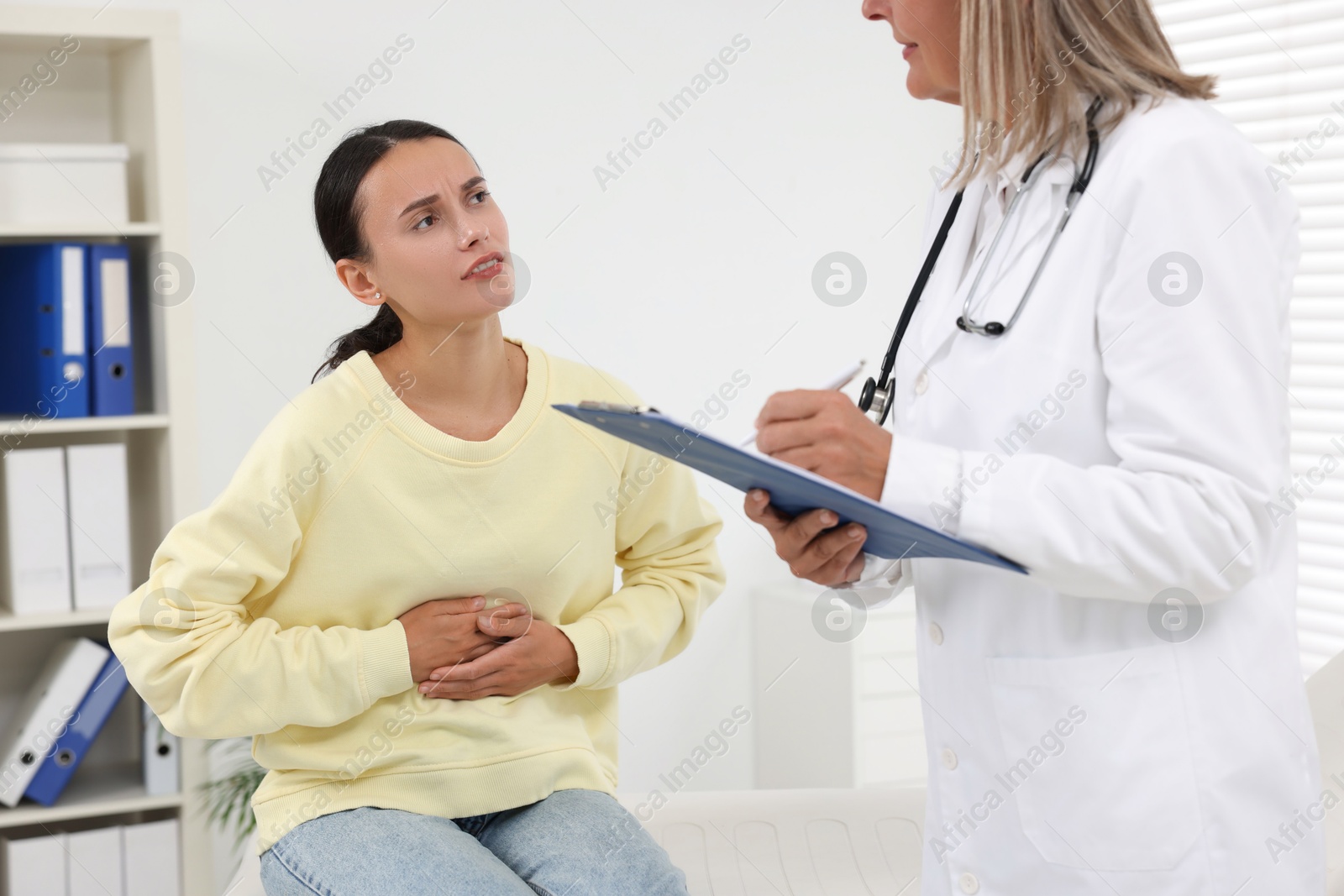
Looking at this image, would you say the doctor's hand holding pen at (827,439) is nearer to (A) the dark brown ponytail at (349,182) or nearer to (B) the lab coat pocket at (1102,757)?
(B) the lab coat pocket at (1102,757)

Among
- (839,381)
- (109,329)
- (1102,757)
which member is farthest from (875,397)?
(109,329)

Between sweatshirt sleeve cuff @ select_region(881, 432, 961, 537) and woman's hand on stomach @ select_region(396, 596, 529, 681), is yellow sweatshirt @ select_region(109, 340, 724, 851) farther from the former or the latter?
sweatshirt sleeve cuff @ select_region(881, 432, 961, 537)

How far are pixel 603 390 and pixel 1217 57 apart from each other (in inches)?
76.4

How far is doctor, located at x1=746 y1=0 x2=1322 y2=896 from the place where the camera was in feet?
2.99

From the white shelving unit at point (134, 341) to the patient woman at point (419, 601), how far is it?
3.05 ft

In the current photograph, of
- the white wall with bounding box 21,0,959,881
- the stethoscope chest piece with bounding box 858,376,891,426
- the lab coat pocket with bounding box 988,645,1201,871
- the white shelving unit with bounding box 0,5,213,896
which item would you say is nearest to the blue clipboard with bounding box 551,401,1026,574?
the lab coat pocket with bounding box 988,645,1201,871

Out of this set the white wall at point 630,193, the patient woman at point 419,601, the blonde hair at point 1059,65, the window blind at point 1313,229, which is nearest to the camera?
the blonde hair at point 1059,65

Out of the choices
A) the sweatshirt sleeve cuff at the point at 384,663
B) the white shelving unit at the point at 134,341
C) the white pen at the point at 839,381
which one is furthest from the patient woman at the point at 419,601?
the white shelving unit at the point at 134,341

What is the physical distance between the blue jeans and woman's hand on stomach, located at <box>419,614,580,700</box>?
5.9 inches

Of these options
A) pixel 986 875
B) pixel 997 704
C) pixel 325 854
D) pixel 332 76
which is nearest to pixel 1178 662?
pixel 997 704

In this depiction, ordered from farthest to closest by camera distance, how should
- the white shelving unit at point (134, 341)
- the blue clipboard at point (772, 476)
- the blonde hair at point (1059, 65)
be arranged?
the white shelving unit at point (134, 341) → the blonde hair at point (1059, 65) → the blue clipboard at point (772, 476)

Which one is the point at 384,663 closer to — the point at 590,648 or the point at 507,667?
the point at 507,667

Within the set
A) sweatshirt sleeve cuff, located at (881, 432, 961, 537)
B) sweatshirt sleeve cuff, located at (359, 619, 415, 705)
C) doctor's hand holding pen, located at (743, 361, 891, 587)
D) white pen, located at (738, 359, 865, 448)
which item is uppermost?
white pen, located at (738, 359, 865, 448)

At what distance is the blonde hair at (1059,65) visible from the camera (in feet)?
3.30
